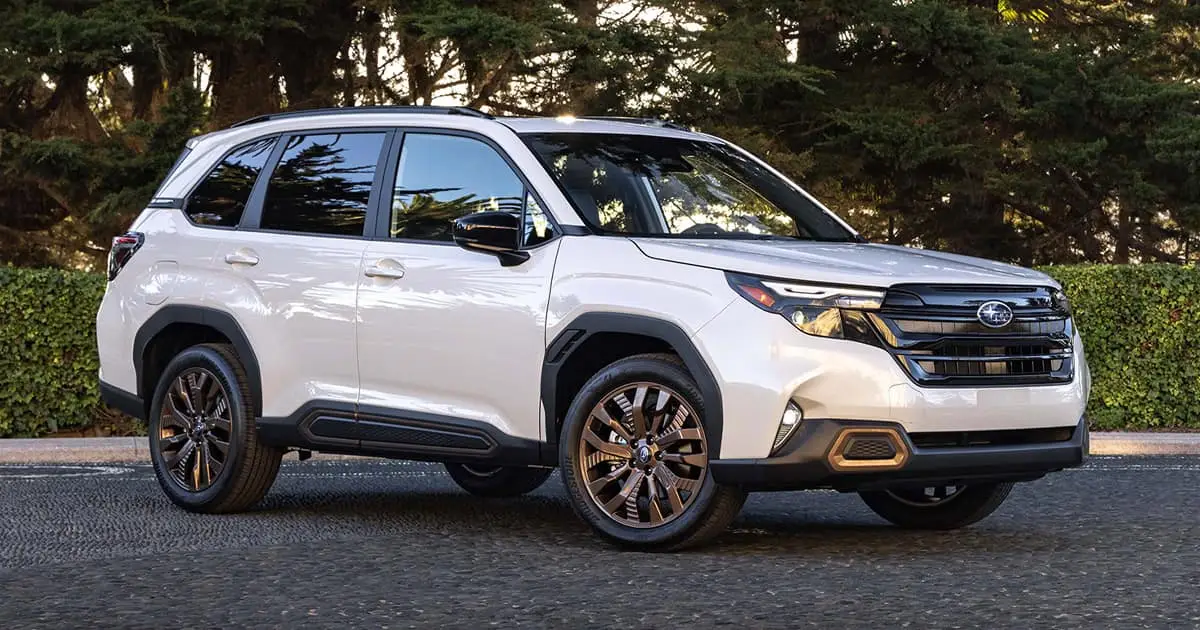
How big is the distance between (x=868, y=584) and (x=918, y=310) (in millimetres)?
1162

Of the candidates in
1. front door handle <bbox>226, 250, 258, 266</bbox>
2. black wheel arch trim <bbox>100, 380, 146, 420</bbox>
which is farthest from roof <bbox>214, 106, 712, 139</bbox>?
black wheel arch trim <bbox>100, 380, 146, 420</bbox>

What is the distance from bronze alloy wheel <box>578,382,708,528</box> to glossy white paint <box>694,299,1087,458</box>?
0.88 ft

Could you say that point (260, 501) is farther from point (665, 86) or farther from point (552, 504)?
point (665, 86)

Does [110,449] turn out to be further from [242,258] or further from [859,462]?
[859,462]

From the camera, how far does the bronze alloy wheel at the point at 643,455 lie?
7.58m

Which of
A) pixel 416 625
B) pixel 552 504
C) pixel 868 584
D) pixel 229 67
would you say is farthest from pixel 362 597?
pixel 229 67

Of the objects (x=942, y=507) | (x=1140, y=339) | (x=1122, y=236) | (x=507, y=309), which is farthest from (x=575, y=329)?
(x=1122, y=236)

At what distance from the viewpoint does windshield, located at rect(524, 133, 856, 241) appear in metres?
8.23

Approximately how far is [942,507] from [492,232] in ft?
8.55

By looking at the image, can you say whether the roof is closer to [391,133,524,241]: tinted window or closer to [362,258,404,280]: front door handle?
[391,133,524,241]: tinted window

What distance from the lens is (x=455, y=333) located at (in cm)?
829

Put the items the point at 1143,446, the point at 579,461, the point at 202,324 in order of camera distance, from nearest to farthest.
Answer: the point at 579,461, the point at 202,324, the point at 1143,446

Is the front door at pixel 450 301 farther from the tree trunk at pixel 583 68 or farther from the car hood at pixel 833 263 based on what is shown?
the tree trunk at pixel 583 68

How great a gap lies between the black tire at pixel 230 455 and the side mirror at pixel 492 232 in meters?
1.84
